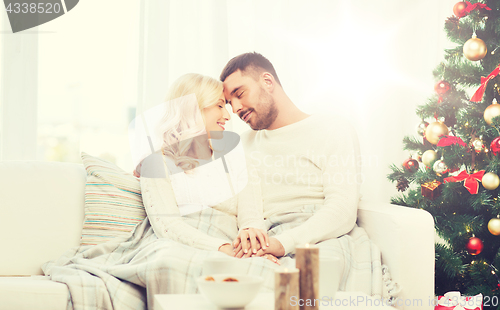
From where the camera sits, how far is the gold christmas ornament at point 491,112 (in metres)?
1.85

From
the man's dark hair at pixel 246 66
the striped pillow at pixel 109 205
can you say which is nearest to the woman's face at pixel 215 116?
the man's dark hair at pixel 246 66

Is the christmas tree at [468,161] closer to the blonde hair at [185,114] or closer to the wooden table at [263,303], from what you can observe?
the blonde hair at [185,114]

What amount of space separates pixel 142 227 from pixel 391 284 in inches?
36.5

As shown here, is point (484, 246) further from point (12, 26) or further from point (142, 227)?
point (12, 26)

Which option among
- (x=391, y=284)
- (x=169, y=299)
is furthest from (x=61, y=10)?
A: (x=391, y=284)

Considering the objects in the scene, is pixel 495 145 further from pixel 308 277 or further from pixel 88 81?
pixel 88 81

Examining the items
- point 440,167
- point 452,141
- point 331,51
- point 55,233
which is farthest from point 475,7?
point 55,233

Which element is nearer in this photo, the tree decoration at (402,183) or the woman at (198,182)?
the woman at (198,182)

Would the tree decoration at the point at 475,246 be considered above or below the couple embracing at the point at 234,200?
below

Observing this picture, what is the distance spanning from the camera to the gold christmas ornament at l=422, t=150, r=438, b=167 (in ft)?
6.75

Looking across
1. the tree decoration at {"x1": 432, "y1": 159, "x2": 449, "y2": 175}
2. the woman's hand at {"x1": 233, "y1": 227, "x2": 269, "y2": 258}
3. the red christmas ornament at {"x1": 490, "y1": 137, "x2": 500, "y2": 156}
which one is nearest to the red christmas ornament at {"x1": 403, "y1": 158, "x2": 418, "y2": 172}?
the tree decoration at {"x1": 432, "y1": 159, "x2": 449, "y2": 175}

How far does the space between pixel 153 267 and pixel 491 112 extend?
1584 millimetres

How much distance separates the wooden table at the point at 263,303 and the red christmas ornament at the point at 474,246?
122 centimetres

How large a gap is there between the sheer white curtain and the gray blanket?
0.96 m
